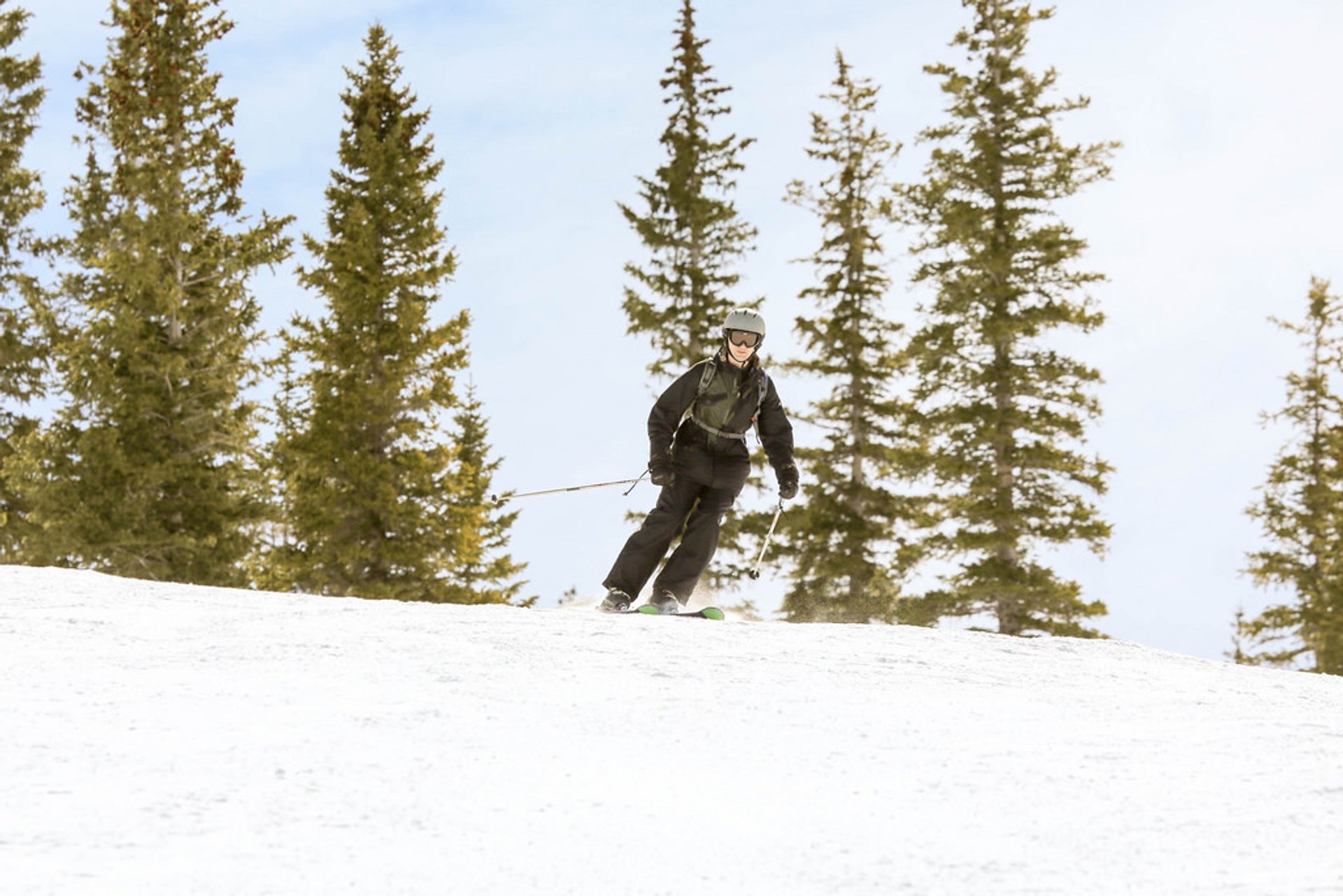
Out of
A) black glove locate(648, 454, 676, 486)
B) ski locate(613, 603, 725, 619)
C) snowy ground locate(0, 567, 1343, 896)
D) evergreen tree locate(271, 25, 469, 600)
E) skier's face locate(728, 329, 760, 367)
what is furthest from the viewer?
evergreen tree locate(271, 25, 469, 600)

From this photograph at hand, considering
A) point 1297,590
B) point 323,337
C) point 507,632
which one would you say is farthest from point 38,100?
point 1297,590

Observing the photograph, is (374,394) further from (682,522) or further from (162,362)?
(682,522)

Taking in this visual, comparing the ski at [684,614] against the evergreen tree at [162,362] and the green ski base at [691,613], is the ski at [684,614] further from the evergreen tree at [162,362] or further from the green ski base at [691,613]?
the evergreen tree at [162,362]

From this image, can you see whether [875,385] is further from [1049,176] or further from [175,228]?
[175,228]

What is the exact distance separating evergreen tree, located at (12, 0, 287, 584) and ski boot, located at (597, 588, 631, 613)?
1457 cm

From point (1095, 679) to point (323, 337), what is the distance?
18.7 metres

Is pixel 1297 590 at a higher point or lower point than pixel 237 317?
lower

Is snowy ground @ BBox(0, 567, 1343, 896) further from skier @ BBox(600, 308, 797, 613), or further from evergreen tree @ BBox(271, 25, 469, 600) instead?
evergreen tree @ BBox(271, 25, 469, 600)

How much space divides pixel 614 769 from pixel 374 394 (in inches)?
735

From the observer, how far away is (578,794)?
3.92m

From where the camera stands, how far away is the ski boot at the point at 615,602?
363 inches

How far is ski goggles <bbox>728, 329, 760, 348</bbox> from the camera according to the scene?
8961 millimetres

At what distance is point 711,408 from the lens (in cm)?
924

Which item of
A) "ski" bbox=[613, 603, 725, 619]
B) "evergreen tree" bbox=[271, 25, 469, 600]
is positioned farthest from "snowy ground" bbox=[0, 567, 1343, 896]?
"evergreen tree" bbox=[271, 25, 469, 600]
